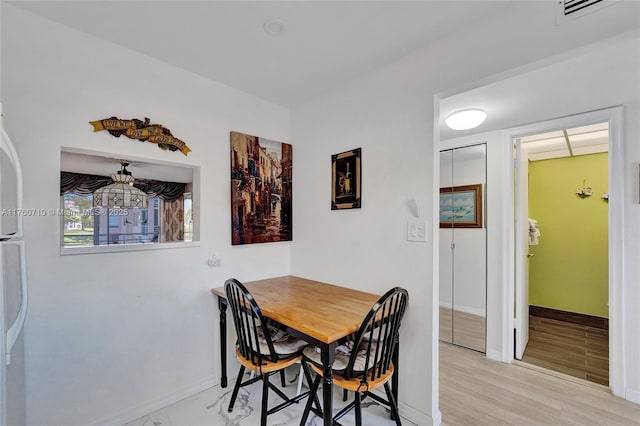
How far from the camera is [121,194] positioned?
3.68m

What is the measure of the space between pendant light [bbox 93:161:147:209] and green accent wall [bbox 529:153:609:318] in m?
5.62

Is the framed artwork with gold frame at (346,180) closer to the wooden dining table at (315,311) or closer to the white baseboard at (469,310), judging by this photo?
the wooden dining table at (315,311)

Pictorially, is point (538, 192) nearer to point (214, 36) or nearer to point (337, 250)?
point (337, 250)

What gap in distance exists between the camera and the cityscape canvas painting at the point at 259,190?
95.7 inches

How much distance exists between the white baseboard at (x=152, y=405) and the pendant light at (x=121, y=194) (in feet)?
8.03

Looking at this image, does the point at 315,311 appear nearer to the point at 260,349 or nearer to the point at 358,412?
the point at 260,349

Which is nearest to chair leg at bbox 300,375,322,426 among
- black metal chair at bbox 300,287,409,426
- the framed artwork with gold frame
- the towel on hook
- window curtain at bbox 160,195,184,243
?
black metal chair at bbox 300,287,409,426

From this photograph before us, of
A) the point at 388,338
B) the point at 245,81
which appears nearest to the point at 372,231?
the point at 388,338

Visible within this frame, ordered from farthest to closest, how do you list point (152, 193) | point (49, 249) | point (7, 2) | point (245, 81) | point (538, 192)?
point (152, 193) → point (538, 192) → point (245, 81) → point (49, 249) → point (7, 2)

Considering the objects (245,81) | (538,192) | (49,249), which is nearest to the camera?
(49,249)

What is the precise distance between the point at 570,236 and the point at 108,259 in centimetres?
518

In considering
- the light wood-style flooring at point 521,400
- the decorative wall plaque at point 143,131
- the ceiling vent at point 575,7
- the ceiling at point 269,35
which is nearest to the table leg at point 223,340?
the decorative wall plaque at point 143,131

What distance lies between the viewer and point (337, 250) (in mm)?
2395

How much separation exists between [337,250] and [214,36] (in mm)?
1749
